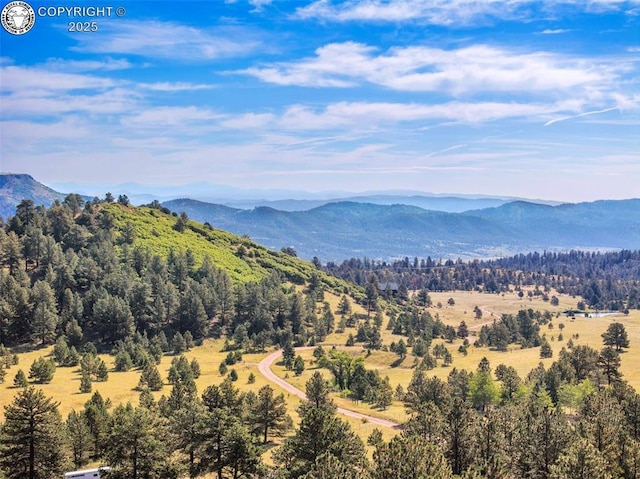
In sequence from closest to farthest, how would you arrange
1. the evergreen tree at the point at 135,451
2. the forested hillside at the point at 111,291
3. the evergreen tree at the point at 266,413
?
1. the evergreen tree at the point at 135,451
2. the evergreen tree at the point at 266,413
3. the forested hillside at the point at 111,291

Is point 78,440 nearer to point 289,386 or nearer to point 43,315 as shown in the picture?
point 289,386

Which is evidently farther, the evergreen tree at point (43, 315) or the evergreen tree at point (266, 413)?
the evergreen tree at point (43, 315)

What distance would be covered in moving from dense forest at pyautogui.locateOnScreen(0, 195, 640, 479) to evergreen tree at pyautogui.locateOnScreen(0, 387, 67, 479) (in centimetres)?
13

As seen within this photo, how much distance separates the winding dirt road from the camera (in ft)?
267

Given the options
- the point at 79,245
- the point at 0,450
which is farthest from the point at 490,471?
the point at 79,245

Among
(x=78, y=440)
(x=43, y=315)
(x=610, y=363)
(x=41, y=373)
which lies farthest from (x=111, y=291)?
(x=610, y=363)

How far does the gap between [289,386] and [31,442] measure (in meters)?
65.4

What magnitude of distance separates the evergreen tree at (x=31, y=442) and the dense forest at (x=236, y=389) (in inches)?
5.1

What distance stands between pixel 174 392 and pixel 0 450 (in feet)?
70.4

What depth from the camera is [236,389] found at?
67875 mm

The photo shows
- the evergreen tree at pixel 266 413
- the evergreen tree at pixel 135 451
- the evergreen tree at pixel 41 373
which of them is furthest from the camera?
the evergreen tree at pixel 41 373

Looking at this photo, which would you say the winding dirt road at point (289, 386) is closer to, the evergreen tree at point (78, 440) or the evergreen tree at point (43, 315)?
the evergreen tree at point (78, 440)

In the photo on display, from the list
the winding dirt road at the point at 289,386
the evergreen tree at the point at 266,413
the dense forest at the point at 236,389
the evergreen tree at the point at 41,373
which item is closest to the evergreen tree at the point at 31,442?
the dense forest at the point at 236,389

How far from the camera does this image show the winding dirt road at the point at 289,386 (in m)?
81.4
